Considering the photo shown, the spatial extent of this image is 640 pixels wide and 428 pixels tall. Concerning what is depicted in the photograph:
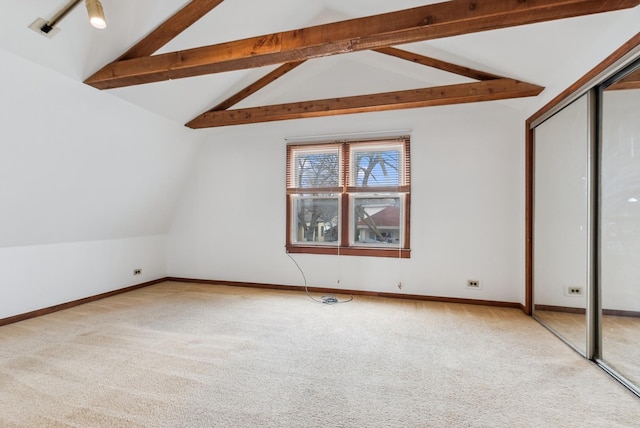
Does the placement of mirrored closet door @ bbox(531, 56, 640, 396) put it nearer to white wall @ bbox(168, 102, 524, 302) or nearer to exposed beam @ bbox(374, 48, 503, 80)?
white wall @ bbox(168, 102, 524, 302)

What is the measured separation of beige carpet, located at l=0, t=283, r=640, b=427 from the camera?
1740mm

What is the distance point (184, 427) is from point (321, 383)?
2.81 feet

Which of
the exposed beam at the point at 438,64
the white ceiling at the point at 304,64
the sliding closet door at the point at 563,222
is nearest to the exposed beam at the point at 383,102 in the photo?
the white ceiling at the point at 304,64

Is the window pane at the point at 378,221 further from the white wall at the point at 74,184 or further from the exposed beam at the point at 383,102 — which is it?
the white wall at the point at 74,184

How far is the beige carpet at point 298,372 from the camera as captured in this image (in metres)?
1.74

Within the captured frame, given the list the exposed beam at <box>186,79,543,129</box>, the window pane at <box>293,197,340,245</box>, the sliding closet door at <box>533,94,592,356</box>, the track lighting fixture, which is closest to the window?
the window pane at <box>293,197,340,245</box>

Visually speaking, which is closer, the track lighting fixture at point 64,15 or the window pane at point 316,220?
the track lighting fixture at point 64,15

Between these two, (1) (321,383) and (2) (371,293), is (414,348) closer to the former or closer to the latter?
(1) (321,383)

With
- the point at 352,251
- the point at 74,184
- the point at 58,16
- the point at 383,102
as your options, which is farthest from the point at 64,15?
the point at 352,251

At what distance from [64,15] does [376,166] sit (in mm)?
3392

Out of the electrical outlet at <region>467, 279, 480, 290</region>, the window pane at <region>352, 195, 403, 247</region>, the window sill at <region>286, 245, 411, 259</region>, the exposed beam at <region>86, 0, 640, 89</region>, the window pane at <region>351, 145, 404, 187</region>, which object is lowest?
the electrical outlet at <region>467, 279, 480, 290</region>

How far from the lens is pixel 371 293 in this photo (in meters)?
4.23

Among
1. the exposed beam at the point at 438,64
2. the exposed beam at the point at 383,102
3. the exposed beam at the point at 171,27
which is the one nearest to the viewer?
the exposed beam at the point at 171,27

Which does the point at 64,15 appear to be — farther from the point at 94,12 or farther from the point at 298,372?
the point at 298,372
